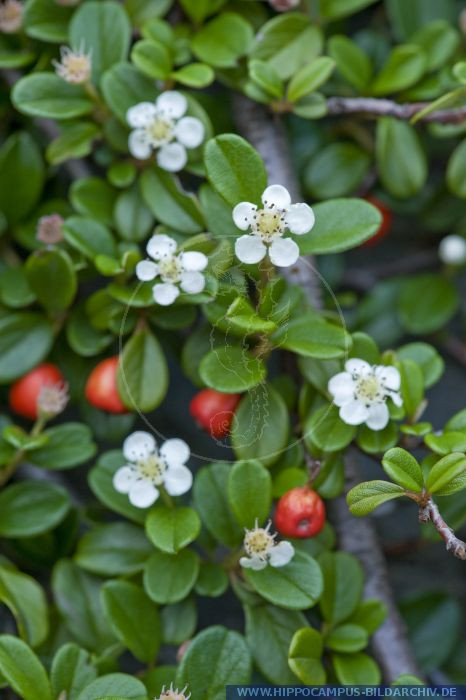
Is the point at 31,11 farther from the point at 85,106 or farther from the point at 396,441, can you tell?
the point at 396,441

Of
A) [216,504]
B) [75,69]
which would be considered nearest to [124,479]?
[216,504]

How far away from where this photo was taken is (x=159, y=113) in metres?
1.40

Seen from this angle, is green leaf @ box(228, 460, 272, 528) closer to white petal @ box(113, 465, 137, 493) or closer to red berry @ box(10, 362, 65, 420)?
white petal @ box(113, 465, 137, 493)

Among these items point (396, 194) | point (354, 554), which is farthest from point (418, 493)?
point (396, 194)

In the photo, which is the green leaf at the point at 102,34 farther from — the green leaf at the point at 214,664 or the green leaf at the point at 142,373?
the green leaf at the point at 214,664

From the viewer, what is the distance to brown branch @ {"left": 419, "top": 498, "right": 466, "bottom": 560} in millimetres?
1050

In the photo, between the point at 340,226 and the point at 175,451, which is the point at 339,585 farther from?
the point at 340,226

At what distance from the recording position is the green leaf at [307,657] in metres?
1.22

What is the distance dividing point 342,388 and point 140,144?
0.53 metres

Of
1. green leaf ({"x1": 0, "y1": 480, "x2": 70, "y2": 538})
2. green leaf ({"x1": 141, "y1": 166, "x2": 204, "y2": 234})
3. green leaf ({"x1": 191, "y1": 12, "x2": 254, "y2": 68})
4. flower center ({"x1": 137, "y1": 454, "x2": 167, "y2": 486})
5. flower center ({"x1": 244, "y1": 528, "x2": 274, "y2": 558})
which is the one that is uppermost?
green leaf ({"x1": 191, "y1": 12, "x2": 254, "y2": 68})

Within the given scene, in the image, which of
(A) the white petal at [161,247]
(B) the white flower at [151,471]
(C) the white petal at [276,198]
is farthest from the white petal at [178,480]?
(C) the white petal at [276,198]

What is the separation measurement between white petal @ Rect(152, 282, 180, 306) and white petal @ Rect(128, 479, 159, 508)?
288 millimetres

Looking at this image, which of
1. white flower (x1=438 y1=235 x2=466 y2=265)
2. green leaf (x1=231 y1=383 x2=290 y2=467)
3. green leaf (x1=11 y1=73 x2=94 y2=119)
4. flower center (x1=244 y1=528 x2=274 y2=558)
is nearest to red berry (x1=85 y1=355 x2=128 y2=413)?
green leaf (x1=231 y1=383 x2=290 y2=467)

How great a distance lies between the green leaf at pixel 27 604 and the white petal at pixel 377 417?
23.9 inches
